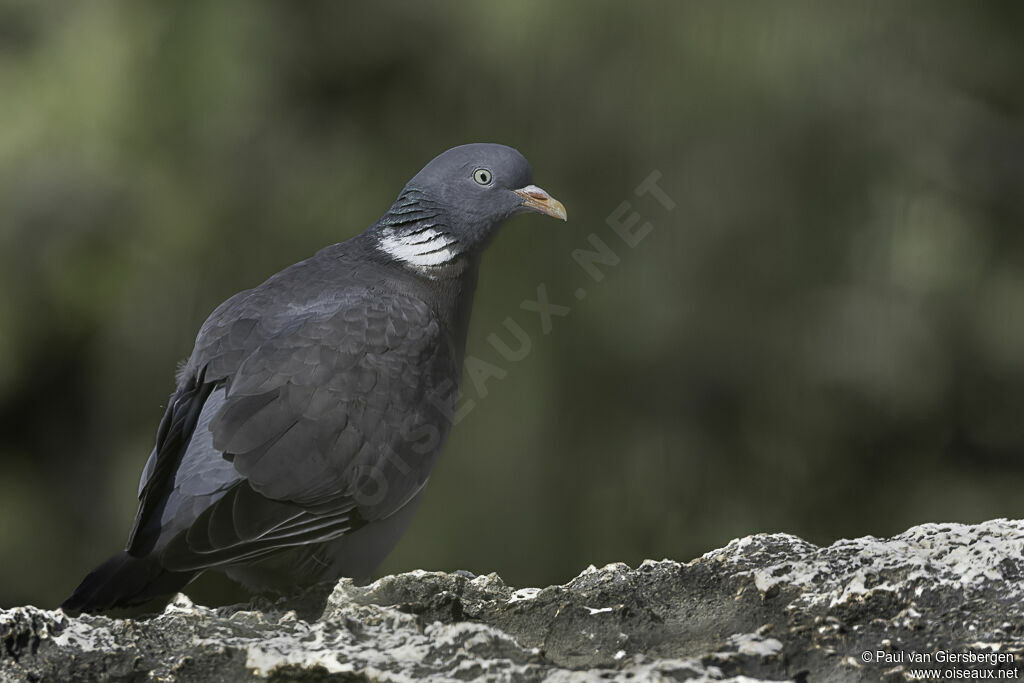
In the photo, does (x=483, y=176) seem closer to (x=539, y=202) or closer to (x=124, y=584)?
(x=539, y=202)

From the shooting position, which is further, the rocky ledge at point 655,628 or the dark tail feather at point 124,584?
the dark tail feather at point 124,584

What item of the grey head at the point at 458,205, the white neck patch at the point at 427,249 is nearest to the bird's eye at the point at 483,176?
the grey head at the point at 458,205

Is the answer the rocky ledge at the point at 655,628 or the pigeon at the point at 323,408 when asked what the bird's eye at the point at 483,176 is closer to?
the pigeon at the point at 323,408

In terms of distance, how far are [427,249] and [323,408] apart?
0.63 metres

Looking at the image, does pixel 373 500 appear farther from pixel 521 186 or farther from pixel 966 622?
pixel 966 622

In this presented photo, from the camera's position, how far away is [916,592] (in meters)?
1.97

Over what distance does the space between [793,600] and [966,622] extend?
0.31 meters

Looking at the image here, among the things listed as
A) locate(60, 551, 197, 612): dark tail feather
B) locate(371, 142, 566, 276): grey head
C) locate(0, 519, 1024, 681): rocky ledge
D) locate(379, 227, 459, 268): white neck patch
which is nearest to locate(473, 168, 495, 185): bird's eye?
locate(371, 142, 566, 276): grey head

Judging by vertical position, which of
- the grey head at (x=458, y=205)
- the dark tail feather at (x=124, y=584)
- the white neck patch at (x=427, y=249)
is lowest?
the dark tail feather at (x=124, y=584)

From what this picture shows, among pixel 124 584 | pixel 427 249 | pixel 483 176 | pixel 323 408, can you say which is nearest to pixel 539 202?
pixel 483 176

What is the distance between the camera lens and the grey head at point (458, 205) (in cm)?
291

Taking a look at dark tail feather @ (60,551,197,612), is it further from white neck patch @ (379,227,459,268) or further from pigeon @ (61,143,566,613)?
white neck patch @ (379,227,459,268)

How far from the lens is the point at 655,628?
2037mm

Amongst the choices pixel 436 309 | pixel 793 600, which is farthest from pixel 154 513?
pixel 793 600
